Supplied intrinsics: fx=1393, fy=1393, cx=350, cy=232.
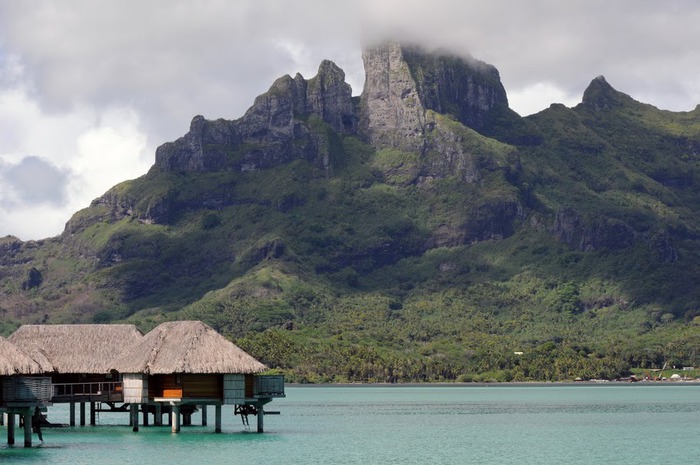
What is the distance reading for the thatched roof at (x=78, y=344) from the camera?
72.8 meters

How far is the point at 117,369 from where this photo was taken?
69625 mm

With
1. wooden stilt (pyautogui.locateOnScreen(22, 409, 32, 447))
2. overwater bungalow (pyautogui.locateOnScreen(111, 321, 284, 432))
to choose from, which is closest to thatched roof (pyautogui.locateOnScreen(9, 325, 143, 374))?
overwater bungalow (pyautogui.locateOnScreen(111, 321, 284, 432))

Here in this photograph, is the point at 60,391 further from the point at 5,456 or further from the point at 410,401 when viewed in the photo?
the point at 410,401

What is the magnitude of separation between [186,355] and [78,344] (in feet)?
32.0

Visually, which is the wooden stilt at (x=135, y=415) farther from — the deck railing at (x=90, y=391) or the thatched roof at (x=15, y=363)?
the thatched roof at (x=15, y=363)

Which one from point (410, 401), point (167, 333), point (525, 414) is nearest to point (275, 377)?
point (167, 333)

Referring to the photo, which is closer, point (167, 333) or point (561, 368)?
point (167, 333)

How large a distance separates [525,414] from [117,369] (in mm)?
42766

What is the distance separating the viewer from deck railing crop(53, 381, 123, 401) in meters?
72.5

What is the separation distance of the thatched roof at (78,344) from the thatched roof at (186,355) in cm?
380

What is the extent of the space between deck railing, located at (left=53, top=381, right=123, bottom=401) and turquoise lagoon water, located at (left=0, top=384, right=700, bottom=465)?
6.71 feet

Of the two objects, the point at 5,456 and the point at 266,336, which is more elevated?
the point at 266,336

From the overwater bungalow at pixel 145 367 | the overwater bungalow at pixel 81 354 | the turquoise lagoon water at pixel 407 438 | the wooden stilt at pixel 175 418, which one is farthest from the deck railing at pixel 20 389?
the overwater bungalow at pixel 81 354

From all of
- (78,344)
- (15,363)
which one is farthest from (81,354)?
(15,363)
